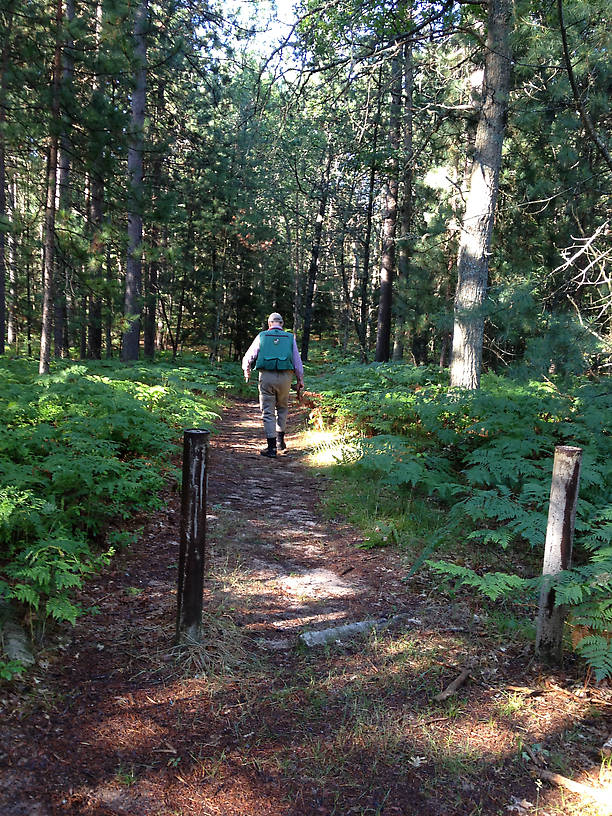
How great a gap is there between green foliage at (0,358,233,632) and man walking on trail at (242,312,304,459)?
132 centimetres

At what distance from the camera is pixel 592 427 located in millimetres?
5348

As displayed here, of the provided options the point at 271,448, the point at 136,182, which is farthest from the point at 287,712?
the point at 136,182

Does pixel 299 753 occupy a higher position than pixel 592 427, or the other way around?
pixel 592 427

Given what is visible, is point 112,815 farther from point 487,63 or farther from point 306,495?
point 487,63

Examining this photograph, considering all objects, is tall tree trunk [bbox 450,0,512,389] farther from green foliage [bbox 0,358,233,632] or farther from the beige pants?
green foliage [bbox 0,358,233,632]

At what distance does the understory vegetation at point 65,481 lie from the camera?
3.06 meters

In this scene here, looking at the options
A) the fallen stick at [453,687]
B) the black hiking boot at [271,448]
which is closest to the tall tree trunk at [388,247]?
the black hiking boot at [271,448]

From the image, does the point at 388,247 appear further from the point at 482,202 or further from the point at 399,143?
the point at 482,202

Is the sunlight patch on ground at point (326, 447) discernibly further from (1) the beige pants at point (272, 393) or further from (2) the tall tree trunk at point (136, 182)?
(2) the tall tree trunk at point (136, 182)

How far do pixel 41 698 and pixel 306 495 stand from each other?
13.6 ft

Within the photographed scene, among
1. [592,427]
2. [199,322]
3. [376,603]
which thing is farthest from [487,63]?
[199,322]

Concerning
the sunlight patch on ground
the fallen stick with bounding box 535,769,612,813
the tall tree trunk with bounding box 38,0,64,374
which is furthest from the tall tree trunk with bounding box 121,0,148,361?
the fallen stick with bounding box 535,769,612,813

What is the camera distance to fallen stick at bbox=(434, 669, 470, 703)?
2926 mm

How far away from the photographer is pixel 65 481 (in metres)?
4.01
